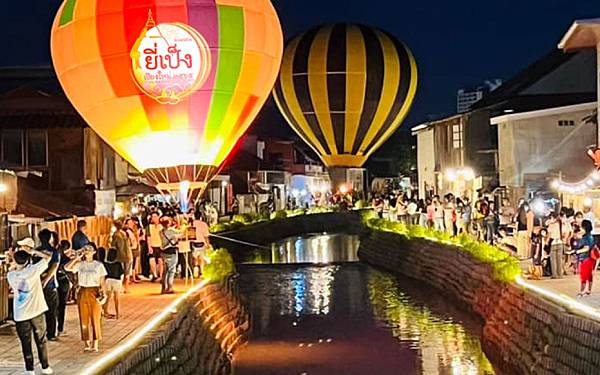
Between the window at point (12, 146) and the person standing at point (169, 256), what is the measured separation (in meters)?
12.2

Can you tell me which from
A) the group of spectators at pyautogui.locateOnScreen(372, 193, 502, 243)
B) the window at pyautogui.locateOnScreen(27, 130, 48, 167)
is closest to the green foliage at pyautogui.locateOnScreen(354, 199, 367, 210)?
the group of spectators at pyautogui.locateOnScreen(372, 193, 502, 243)

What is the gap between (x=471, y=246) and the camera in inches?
971

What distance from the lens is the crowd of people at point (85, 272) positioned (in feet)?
36.9

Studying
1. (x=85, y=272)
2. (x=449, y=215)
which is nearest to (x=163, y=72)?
(x=85, y=272)

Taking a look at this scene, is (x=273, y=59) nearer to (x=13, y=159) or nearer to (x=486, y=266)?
(x=486, y=266)

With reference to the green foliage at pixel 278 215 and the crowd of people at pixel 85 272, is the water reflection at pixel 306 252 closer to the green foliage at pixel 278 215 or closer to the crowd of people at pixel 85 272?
the green foliage at pixel 278 215

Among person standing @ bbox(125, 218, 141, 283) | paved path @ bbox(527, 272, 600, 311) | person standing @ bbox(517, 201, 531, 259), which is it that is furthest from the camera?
person standing @ bbox(517, 201, 531, 259)

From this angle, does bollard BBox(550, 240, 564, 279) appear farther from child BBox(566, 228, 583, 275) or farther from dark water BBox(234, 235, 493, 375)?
dark water BBox(234, 235, 493, 375)

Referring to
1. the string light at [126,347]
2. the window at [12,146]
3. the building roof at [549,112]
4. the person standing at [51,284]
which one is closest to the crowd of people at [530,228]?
the building roof at [549,112]

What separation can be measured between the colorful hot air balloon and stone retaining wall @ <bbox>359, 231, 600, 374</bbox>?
7.10m

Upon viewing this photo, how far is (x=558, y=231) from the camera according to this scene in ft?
64.9

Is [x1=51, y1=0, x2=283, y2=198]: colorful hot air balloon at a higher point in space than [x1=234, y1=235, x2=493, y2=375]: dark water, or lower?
higher

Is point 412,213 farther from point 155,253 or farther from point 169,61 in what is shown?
point 169,61

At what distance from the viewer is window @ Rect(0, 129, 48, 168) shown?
30172 millimetres
